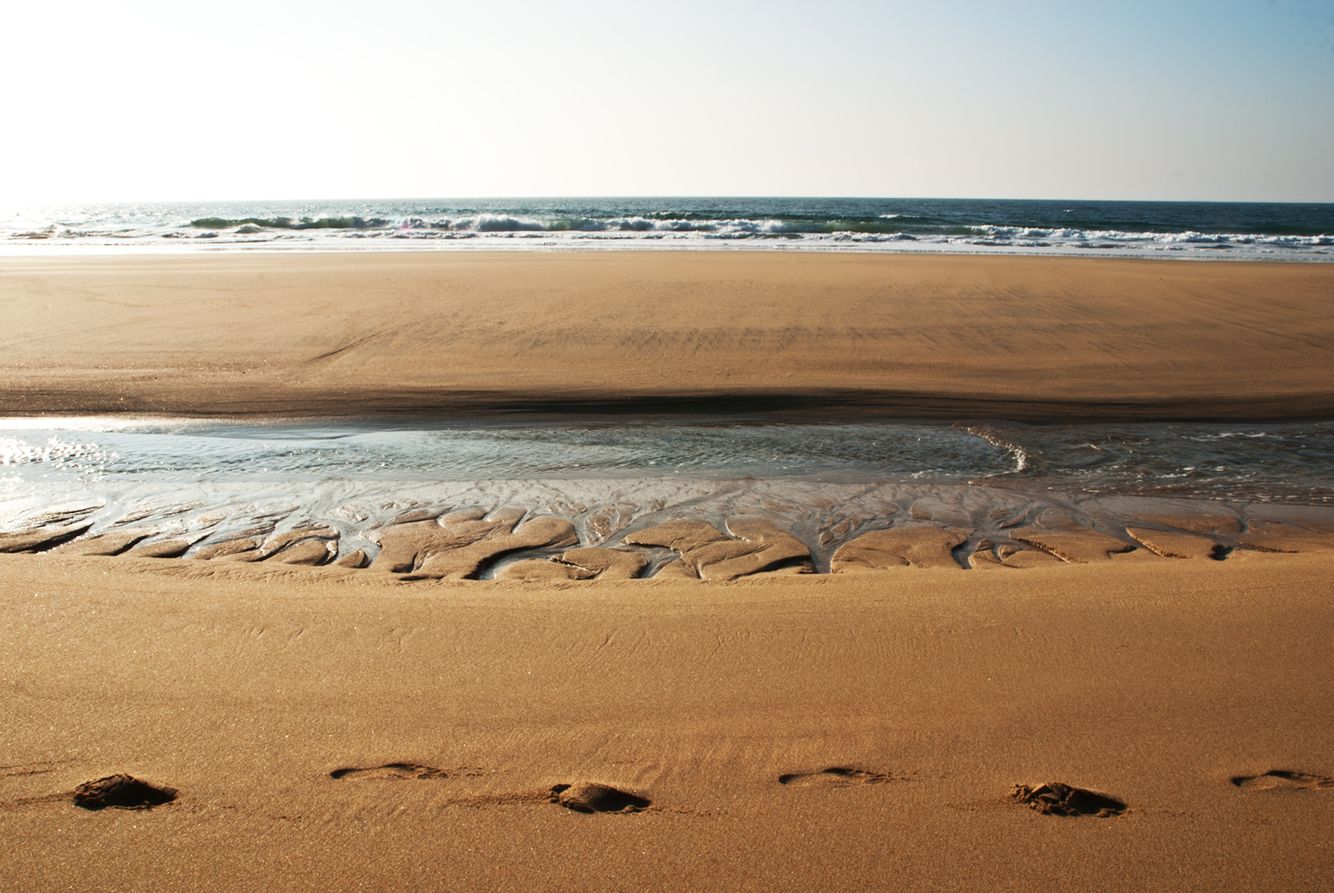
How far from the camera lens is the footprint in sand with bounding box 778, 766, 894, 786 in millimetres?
2193

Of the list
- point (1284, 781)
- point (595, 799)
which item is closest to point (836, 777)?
point (595, 799)

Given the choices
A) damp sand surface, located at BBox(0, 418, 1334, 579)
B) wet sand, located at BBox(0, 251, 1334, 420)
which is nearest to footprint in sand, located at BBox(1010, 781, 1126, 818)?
damp sand surface, located at BBox(0, 418, 1334, 579)

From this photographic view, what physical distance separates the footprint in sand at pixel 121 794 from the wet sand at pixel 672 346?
5311 mm

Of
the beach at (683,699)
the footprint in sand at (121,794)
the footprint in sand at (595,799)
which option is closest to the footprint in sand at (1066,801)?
the beach at (683,699)

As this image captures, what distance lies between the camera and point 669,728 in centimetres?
245

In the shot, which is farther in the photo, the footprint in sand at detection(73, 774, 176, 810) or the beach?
the footprint in sand at detection(73, 774, 176, 810)

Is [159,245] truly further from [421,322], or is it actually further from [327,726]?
[327,726]

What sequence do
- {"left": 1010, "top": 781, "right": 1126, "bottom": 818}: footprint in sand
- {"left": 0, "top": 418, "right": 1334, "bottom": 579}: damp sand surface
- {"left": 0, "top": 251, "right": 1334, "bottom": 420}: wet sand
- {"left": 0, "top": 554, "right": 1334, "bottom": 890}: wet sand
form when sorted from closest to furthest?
{"left": 0, "top": 554, "right": 1334, "bottom": 890}: wet sand → {"left": 1010, "top": 781, "right": 1126, "bottom": 818}: footprint in sand → {"left": 0, "top": 418, "right": 1334, "bottom": 579}: damp sand surface → {"left": 0, "top": 251, "right": 1334, "bottom": 420}: wet sand

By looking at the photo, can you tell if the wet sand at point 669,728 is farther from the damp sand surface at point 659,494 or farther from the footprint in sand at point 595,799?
the damp sand surface at point 659,494

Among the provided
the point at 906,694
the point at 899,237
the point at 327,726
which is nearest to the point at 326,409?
the point at 327,726

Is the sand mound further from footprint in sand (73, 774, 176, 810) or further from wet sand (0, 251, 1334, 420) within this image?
wet sand (0, 251, 1334, 420)

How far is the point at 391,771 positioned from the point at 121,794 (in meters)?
0.64

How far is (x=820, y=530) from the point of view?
4.59 m

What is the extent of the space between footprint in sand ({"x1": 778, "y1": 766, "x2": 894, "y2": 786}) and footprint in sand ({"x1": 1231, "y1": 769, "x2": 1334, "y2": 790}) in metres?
0.90
